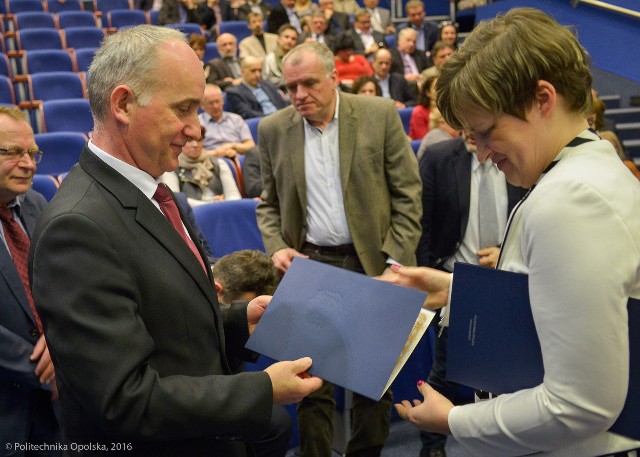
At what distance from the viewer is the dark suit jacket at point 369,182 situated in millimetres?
2809

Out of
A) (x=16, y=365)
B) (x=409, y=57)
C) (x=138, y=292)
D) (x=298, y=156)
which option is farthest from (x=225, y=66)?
(x=138, y=292)

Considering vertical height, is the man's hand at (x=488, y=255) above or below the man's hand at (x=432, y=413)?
below

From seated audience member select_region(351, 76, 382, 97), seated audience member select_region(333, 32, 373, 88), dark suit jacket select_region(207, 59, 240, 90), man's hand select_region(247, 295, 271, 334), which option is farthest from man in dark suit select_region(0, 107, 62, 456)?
seated audience member select_region(333, 32, 373, 88)

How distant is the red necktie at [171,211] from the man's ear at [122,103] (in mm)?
173

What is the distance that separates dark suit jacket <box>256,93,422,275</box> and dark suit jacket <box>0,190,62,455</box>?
1.13 meters

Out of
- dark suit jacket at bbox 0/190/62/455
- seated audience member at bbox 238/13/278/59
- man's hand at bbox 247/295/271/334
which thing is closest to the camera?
man's hand at bbox 247/295/271/334

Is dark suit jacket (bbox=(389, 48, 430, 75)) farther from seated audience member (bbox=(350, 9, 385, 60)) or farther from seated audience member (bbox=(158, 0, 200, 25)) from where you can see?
seated audience member (bbox=(158, 0, 200, 25))

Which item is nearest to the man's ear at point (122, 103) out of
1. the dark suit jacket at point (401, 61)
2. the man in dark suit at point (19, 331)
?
the man in dark suit at point (19, 331)

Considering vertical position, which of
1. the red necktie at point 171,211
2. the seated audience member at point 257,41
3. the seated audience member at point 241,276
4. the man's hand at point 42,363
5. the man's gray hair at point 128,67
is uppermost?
the man's gray hair at point 128,67

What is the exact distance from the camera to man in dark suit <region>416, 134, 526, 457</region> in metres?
2.91

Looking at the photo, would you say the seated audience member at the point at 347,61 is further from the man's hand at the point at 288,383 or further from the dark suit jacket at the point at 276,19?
the man's hand at the point at 288,383

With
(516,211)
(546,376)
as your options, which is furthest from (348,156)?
(546,376)

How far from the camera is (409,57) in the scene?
809 cm

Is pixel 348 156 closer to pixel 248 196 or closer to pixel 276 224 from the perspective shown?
pixel 276 224
